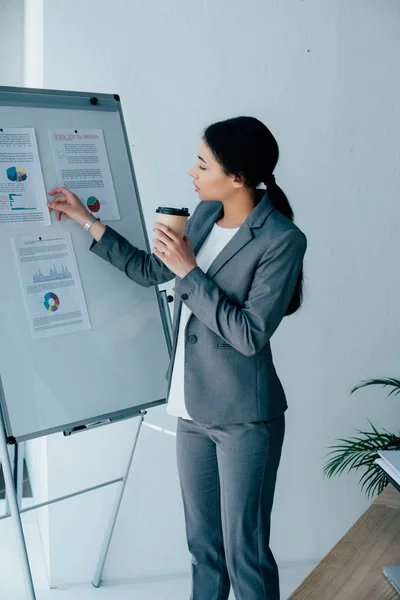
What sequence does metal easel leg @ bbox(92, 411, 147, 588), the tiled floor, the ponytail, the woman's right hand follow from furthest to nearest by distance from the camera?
the tiled floor < metal easel leg @ bbox(92, 411, 147, 588) < the woman's right hand < the ponytail

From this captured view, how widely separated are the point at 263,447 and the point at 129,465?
0.80 metres

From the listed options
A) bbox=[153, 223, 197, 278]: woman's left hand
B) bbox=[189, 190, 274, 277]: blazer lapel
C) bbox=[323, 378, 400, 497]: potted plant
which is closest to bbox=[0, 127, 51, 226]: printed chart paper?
bbox=[153, 223, 197, 278]: woman's left hand

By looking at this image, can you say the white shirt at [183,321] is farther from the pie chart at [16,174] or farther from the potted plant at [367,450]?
the potted plant at [367,450]

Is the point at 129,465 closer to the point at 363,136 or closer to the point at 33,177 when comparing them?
the point at 33,177

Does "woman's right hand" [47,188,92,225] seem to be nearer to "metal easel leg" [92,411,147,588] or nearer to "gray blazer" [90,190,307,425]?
"gray blazer" [90,190,307,425]

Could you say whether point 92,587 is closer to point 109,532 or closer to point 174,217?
point 109,532

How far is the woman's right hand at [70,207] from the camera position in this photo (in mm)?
1932

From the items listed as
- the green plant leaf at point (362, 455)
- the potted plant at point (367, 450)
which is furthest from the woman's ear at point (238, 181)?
the green plant leaf at point (362, 455)

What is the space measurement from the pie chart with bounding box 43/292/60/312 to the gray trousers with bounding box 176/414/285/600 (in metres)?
0.45

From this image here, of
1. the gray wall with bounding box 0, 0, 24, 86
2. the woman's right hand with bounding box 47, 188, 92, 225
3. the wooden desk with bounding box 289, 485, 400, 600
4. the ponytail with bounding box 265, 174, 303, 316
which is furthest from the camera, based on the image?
the gray wall with bounding box 0, 0, 24, 86

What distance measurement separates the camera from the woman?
5.69ft

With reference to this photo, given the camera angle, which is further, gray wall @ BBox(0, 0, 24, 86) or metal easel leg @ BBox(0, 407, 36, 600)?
gray wall @ BBox(0, 0, 24, 86)

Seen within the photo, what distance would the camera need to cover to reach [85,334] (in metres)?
2.00

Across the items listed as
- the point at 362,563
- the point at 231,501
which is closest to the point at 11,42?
the point at 231,501
